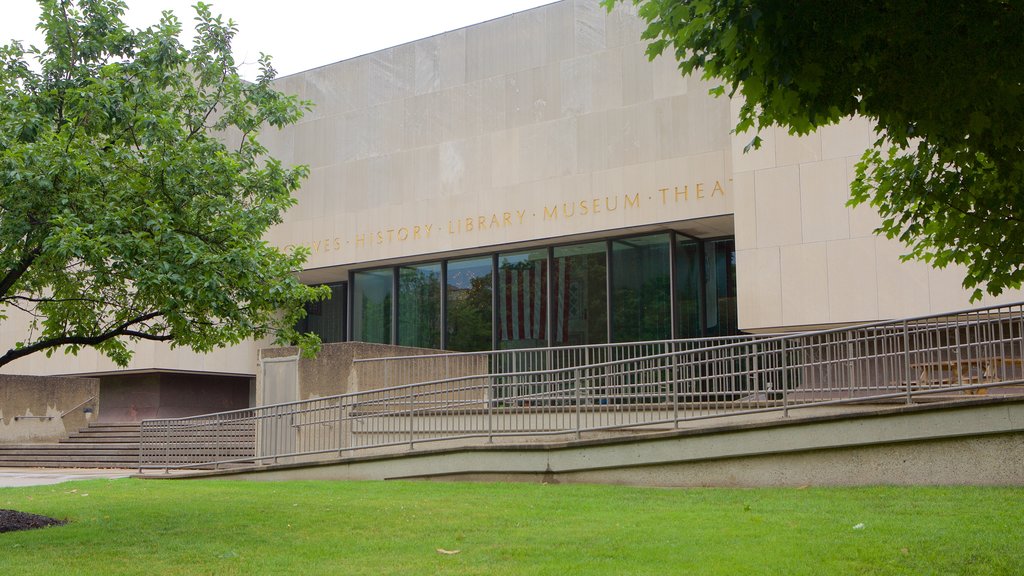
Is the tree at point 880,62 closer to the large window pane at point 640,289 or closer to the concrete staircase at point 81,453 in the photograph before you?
the large window pane at point 640,289

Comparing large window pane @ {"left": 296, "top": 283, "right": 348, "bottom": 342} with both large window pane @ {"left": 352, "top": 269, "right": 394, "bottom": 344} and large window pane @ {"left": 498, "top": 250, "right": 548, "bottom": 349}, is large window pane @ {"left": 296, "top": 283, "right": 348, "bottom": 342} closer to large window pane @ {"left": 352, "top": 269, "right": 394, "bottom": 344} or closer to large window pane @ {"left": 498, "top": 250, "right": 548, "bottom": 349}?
large window pane @ {"left": 352, "top": 269, "right": 394, "bottom": 344}

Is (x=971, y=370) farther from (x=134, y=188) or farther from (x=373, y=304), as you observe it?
(x=373, y=304)

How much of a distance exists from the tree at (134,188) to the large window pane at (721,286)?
41.9ft

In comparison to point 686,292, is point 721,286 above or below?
above

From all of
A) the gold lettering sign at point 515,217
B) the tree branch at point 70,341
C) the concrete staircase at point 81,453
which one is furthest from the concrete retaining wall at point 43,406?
the tree branch at point 70,341

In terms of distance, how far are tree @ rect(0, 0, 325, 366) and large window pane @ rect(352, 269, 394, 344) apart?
607 inches

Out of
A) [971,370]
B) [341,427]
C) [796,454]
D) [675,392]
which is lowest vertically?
A: [796,454]

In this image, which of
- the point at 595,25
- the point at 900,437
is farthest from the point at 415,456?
the point at 595,25

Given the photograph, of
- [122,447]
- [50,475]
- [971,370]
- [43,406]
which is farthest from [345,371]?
[43,406]

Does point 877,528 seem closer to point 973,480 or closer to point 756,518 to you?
point 756,518

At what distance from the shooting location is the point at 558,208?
2364cm

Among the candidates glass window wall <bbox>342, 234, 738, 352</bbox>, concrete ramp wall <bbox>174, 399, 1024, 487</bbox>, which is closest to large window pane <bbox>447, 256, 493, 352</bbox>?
glass window wall <bbox>342, 234, 738, 352</bbox>

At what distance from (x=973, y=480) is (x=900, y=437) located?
863 mm

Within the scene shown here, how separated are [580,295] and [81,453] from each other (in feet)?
42.6
